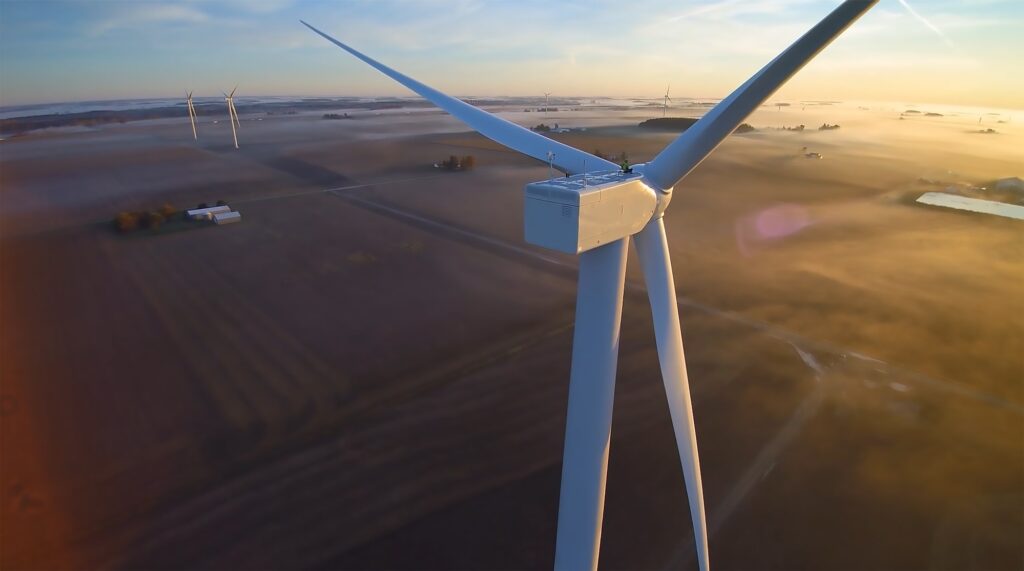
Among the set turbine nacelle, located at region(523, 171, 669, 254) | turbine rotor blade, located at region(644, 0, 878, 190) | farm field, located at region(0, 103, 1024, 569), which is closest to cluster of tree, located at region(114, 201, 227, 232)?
farm field, located at region(0, 103, 1024, 569)

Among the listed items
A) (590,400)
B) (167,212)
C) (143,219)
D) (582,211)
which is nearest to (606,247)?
(582,211)

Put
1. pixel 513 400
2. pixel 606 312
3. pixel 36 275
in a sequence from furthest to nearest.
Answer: pixel 36 275 → pixel 513 400 → pixel 606 312

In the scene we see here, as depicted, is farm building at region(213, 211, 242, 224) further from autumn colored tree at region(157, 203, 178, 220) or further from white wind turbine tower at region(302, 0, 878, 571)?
white wind turbine tower at region(302, 0, 878, 571)

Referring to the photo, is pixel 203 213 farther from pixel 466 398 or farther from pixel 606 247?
pixel 606 247

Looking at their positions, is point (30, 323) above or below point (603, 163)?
below

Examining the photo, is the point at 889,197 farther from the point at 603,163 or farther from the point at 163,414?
the point at 163,414

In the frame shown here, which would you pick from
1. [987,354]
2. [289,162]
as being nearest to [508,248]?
[987,354]

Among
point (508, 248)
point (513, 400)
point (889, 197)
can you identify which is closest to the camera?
point (513, 400)
